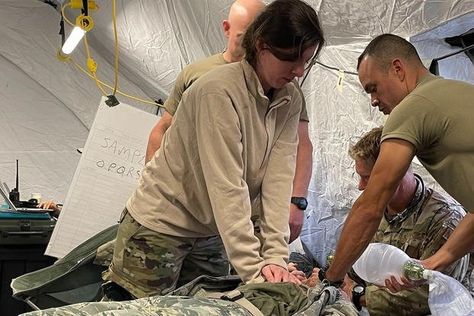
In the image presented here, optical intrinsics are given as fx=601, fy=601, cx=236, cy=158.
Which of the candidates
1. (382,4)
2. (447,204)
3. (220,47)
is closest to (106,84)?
(220,47)

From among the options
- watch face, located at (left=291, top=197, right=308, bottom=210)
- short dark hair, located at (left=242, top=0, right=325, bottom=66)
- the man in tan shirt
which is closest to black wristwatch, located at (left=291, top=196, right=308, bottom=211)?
watch face, located at (left=291, top=197, right=308, bottom=210)

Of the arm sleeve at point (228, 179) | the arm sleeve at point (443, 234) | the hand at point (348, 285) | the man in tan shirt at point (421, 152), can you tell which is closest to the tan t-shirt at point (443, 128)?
the man in tan shirt at point (421, 152)

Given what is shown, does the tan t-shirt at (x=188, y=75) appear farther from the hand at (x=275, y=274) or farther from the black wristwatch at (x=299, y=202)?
the hand at (x=275, y=274)

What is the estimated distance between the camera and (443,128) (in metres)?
1.37

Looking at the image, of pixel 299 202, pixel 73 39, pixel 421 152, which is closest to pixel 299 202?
pixel 299 202

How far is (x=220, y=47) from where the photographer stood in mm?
2473

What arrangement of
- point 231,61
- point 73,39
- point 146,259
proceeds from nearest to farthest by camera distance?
1. point 146,259
2. point 231,61
3. point 73,39

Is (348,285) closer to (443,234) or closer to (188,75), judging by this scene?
(443,234)

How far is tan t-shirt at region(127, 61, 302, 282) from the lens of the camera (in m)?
1.07

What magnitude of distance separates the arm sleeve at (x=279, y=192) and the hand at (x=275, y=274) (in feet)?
0.19

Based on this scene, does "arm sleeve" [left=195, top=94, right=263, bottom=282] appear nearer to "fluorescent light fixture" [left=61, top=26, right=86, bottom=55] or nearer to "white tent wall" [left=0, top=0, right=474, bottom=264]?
"white tent wall" [left=0, top=0, right=474, bottom=264]

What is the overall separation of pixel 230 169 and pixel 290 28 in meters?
0.28

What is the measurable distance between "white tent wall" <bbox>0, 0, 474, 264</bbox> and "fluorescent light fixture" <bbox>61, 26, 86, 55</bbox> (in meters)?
0.19

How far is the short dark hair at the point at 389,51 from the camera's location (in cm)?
157
